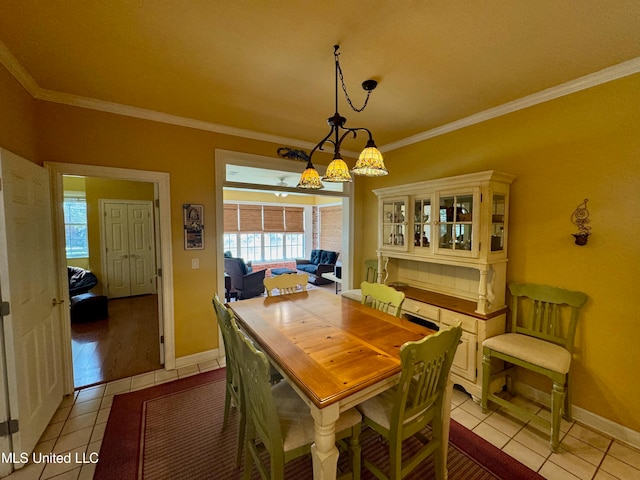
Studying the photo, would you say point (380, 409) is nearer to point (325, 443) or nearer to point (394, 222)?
point (325, 443)

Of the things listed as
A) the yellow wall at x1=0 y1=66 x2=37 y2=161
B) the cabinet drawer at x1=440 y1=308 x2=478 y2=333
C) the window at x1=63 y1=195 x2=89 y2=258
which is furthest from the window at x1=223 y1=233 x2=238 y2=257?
the cabinet drawer at x1=440 y1=308 x2=478 y2=333

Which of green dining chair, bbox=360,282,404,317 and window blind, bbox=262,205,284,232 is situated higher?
window blind, bbox=262,205,284,232

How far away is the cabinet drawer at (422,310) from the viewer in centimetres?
261

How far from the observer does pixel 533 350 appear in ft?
6.79

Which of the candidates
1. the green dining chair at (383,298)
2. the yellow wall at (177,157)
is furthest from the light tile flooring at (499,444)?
the green dining chair at (383,298)

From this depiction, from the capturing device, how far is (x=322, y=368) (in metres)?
1.37

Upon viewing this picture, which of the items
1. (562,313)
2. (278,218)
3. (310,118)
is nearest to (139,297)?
(278,218)

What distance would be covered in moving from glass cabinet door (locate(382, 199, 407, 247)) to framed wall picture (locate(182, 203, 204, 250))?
6.84ft

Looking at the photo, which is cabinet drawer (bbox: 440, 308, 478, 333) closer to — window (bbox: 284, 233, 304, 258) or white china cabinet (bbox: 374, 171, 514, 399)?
Result: white china cabinet (bbox: 374, 171, 514, 399)

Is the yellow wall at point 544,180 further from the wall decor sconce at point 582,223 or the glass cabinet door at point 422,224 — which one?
the glass cabinet door at point 422,224

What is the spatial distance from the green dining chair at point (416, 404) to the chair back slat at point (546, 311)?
1348 mm

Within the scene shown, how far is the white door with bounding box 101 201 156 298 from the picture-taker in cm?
558

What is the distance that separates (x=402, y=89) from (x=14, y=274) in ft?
9.75

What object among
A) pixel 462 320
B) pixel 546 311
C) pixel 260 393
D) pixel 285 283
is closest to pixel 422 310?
pixel 462 320
